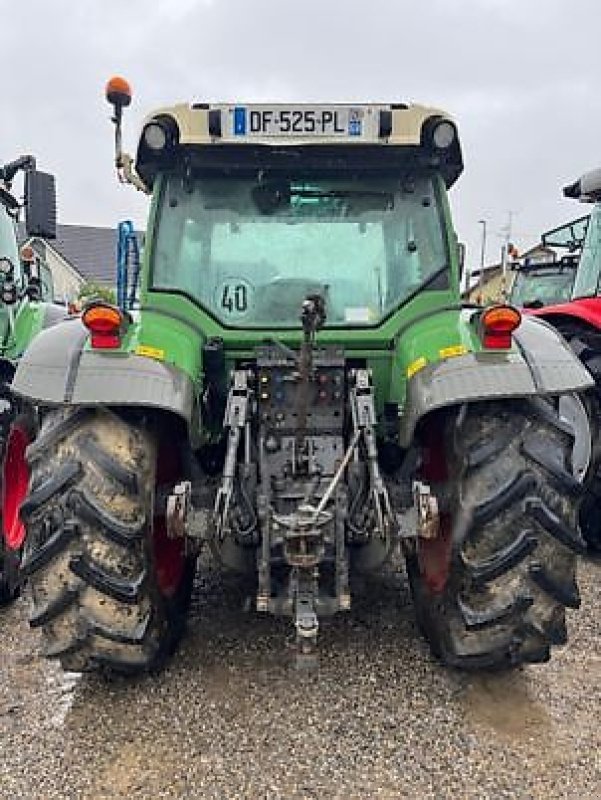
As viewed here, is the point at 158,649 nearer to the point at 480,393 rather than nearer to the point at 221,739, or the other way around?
the point at 221,739

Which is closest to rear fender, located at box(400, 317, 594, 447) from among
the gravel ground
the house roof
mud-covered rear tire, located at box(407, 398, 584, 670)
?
mud-covered rear tire, located at box(407, 398, 584, 670)

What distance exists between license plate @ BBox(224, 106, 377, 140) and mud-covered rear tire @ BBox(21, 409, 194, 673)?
4.28ft

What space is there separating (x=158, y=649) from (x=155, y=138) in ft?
6.42

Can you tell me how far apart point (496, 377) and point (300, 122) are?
1.34 metres

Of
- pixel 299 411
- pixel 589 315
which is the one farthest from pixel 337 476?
pixel 589 315

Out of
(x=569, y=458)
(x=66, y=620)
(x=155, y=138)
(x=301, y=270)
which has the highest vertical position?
(x=155, y=138)

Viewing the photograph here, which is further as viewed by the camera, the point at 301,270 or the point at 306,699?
the point at 301,270

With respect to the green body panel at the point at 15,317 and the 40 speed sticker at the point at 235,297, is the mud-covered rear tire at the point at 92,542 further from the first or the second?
the green body panel at the point at 15,317

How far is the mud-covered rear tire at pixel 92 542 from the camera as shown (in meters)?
2.84

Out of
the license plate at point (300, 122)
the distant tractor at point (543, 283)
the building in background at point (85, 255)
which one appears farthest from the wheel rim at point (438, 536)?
the building in background at point (85, 255)

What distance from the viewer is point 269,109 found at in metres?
3.46

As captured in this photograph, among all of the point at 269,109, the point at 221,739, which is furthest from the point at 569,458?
the point at 269,109

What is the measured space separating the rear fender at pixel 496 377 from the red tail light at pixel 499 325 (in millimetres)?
33

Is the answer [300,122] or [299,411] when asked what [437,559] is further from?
[300,122]
